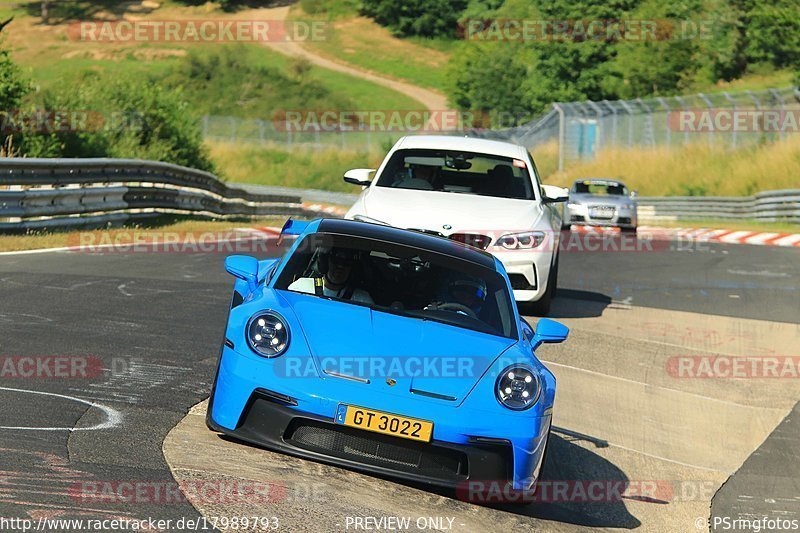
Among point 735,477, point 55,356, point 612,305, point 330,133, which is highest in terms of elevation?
point 55,356

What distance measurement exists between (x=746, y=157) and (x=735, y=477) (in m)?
35.0

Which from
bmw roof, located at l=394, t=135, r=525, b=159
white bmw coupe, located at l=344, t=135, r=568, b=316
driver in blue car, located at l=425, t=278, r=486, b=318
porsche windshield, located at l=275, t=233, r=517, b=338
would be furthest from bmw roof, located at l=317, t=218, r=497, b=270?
bmw roof, located at l=394, t=135, r=525, b=159

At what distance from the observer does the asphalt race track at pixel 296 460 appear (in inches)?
213

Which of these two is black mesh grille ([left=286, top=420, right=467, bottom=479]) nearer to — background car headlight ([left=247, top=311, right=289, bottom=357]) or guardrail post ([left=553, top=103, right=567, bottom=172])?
background car headlight ([left=247, top=311, right=289, bottom=357])

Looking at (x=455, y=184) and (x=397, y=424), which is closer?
(x=397, y=424)

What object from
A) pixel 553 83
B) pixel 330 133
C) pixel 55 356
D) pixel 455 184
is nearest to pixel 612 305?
pixel 455 184

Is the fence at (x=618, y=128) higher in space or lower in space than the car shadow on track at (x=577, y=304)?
lower

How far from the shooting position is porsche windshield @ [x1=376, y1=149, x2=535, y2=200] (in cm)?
1229

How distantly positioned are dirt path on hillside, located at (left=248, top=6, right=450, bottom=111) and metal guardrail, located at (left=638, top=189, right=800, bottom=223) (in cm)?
5105

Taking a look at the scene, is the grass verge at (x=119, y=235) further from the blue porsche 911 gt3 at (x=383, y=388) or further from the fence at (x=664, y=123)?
the fence at (x=664, y=123)

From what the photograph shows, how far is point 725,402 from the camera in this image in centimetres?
961

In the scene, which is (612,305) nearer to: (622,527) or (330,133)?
(622,527)

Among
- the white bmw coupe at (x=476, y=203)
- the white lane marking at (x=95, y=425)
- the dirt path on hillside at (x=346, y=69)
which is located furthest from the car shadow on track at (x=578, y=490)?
the dirt path on hillside at (x=346, y=69)

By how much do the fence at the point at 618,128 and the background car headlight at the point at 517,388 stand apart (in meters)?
32.1
